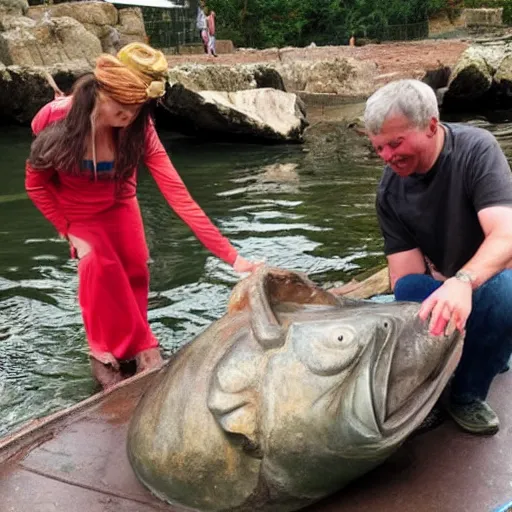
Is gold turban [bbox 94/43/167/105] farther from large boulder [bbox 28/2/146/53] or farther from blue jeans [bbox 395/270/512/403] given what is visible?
large boulder [bbox 28/2/146/53]

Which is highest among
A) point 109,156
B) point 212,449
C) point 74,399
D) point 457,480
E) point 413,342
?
point 109,156

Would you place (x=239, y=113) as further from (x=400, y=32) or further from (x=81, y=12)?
(x=400, y=32)

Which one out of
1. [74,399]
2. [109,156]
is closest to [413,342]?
[109,156]

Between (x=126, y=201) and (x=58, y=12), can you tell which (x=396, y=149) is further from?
(x=58, y=12)

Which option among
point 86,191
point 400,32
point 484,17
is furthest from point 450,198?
point 484,17

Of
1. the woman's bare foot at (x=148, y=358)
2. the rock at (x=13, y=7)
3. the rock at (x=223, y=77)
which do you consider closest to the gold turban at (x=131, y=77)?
the woman's bare foot at (x=148, y=358)

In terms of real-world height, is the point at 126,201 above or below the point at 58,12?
below

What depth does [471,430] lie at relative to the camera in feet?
9.68

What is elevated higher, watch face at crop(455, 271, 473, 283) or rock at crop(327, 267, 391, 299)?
watch face at crop(455, 271, 473, 283)

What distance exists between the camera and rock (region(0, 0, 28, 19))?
64.5 ft

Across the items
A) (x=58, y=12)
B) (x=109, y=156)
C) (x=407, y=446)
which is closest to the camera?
(x=407, y=446)

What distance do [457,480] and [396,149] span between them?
118 centimetres

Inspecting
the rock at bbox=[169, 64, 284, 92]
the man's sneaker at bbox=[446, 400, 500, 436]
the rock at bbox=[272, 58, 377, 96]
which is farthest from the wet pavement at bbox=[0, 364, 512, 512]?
the rock at bbox=[272, 58, 377, 96]

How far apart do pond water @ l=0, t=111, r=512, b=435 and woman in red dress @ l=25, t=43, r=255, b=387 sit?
527mm
